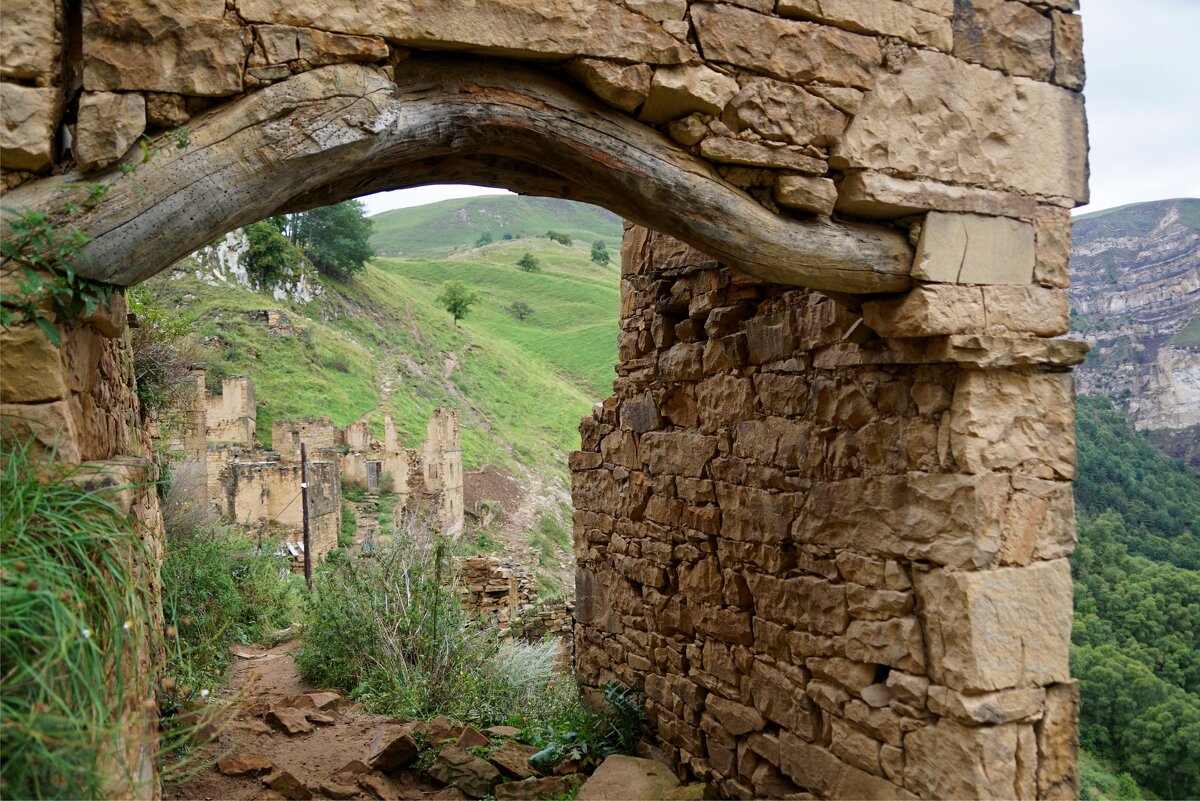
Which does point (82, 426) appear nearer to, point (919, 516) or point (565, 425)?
point (919, 516)

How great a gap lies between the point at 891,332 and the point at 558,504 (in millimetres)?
25713

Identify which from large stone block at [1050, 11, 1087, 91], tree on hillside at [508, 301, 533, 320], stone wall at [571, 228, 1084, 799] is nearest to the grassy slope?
tree on hillside at [508, 301, 533, 320]

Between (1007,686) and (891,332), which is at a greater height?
(891,332)

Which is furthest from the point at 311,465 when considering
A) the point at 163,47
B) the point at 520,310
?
the point at 520,310

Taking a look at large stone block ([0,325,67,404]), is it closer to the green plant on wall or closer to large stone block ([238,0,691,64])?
the green plant on wall

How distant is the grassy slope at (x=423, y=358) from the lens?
83.7ft

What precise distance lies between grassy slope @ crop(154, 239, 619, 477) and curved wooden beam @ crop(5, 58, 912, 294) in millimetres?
20803

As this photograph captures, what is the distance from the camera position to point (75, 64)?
246cm

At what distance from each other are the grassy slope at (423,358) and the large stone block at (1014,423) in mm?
21344

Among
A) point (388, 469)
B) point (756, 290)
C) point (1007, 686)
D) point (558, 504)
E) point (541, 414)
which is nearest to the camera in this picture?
point (1007, 686)

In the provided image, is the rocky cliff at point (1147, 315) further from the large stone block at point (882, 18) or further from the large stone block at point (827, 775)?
the large stone block at point (882, 18)

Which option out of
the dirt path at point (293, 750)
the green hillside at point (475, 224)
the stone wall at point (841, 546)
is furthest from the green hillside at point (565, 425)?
the green hillside at point (475, 224)

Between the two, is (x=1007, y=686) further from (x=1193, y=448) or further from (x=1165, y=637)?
(x=1193, y=448)

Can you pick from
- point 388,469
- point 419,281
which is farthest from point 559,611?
point 419,281
